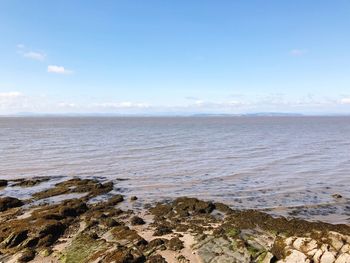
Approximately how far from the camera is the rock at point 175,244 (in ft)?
47.5

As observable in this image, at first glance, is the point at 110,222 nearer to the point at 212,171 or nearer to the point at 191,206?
the point at 191,206

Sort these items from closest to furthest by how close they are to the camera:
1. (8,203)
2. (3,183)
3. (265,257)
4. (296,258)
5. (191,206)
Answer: (296,258) < (265,257) < (191,206) < (8,203) < (3,183)

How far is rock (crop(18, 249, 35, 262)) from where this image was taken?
13617mm

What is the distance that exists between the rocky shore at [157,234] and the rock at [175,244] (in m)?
0.05

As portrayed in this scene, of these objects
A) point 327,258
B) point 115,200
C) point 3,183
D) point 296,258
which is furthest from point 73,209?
point 327,258

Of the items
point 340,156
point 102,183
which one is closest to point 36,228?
point 102,183

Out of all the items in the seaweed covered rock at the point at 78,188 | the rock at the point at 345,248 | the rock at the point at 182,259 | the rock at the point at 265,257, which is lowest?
the seaweed covered rock at the point at 78,188

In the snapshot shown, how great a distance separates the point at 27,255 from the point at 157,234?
6.08 meters

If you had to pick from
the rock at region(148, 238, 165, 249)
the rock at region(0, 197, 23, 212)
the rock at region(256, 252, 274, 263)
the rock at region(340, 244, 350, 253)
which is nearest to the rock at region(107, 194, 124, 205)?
the rock at region(0, 197, 23, 212)

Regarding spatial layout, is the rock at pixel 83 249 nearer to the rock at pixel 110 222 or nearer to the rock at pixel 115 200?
the rock at pixel 110 222

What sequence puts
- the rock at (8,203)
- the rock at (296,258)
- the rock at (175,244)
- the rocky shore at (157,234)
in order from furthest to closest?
the rock at (8,203) → the rock at (175,244) → the rocky shore at (157,234) → the rock at (296,258)

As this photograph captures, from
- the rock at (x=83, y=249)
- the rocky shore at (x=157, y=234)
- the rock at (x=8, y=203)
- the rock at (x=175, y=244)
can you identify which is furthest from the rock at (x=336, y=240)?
the rock at (x=8, y=203)

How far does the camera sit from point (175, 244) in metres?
14.8

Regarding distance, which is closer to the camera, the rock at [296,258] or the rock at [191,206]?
the rock at [296,258]
